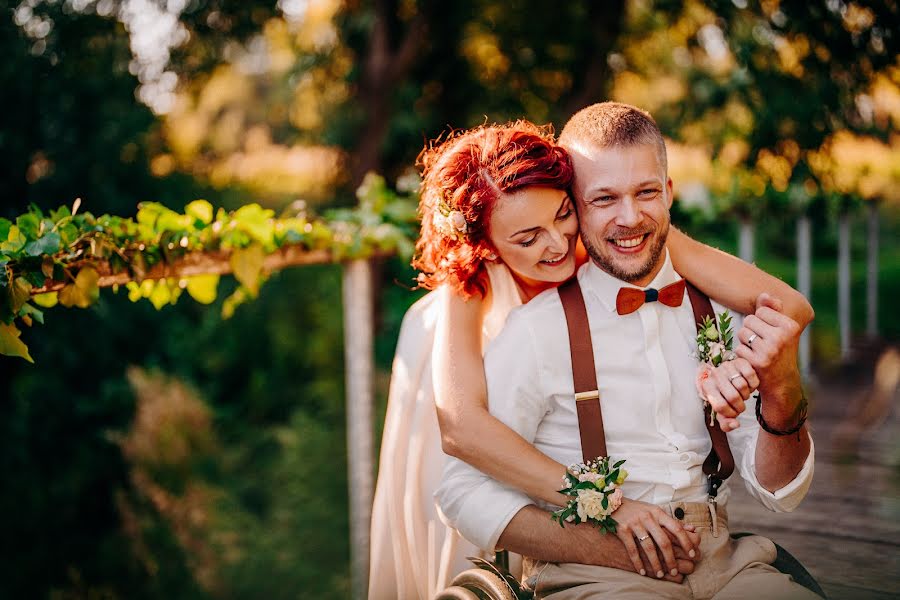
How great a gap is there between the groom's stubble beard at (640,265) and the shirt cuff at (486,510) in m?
0.58

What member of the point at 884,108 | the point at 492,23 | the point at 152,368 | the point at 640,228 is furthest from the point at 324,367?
the point at 640,228

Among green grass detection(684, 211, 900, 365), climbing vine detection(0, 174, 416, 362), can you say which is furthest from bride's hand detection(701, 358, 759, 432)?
green grass detection(684, 211, 900, 365)

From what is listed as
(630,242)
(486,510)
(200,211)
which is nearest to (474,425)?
(486,510)

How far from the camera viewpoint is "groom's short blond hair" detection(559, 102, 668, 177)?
1.94 meters

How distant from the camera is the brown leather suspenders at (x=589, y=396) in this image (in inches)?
74.5

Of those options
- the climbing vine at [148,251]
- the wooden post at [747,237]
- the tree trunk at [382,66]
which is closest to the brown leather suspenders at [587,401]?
the climbing vine at [148,251]

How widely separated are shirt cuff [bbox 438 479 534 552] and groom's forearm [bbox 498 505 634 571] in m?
0.02

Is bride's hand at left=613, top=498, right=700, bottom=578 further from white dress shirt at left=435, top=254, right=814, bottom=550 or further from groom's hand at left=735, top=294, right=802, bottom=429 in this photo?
groom's hand at left=735, top=294, right=802, bottom=429

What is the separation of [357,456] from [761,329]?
87.2 inches

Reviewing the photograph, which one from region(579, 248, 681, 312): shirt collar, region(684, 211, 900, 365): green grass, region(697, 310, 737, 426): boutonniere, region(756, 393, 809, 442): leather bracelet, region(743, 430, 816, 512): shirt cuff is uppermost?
region(684, 211, 900, 365): green grass

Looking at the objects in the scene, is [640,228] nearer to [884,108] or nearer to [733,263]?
[733,263]

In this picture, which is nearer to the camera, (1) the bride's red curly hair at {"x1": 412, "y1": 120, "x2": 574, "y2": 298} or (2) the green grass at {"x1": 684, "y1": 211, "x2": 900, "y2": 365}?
(1) the bride's red curly hair at {"x1": 412, "y1": 120, "x2": 574, "y2": 298}

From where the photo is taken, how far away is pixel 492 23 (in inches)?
351

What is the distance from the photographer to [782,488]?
1.94 m
